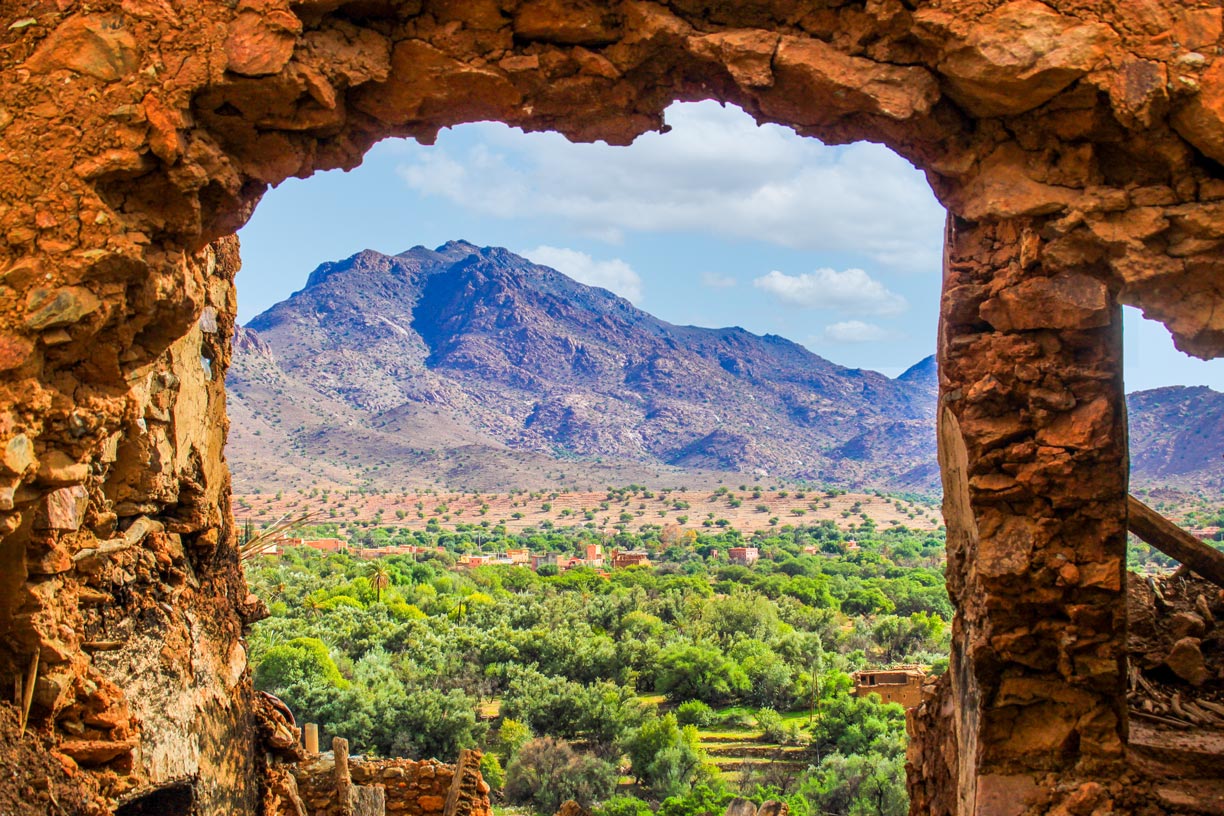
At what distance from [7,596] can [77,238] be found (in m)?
1.33

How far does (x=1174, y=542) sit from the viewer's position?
5680 millimetres

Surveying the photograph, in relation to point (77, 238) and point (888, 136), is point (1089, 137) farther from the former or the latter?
point (77, 238)

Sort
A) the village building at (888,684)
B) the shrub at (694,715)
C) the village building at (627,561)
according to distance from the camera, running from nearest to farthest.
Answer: the village building at (888,684), the shrub at (694,715), the village building at (627,561)

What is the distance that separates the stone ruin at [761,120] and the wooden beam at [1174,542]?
119cm

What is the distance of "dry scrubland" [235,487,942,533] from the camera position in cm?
7694

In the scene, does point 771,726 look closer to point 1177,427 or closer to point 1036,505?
point 1177,427

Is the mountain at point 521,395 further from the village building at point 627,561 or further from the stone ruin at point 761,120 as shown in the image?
the stone ruin at point 761,120

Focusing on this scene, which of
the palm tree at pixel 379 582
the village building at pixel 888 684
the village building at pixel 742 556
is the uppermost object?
the village building at pixel 742 556

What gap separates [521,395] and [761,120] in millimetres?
129063

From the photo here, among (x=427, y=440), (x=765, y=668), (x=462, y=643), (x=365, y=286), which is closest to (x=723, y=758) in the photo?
(x=765, y=668)

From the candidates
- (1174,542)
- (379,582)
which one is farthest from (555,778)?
(379,582)

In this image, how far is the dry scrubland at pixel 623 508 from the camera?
3029 inches

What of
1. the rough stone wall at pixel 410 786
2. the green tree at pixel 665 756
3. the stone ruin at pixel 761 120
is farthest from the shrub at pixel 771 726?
the stone ruin at pixel 761 120

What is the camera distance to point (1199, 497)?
32.2 metres
